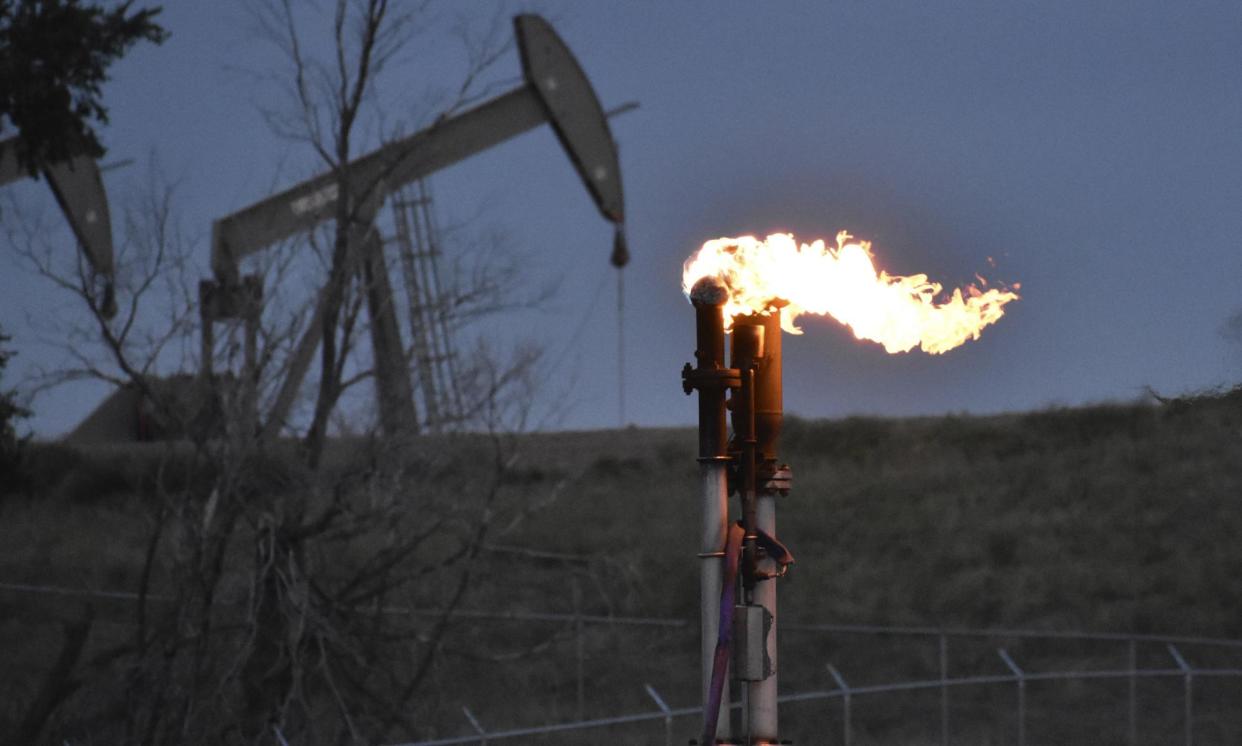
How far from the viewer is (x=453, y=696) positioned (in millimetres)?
29719

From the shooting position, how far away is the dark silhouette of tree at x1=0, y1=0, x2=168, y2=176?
21.8 metres

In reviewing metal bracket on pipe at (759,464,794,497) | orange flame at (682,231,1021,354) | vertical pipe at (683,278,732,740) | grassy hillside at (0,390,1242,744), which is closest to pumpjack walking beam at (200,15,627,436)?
grassy hillside at (0,390,1242,744)

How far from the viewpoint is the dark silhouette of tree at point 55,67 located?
21.8 metres

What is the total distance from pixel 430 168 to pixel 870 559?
13709mm

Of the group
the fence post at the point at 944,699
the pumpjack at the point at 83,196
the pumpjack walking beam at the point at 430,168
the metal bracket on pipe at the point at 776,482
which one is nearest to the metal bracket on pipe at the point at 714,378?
the metal bracket on pipe at the point at 776,482

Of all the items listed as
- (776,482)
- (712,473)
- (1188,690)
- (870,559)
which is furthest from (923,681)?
(712,473)

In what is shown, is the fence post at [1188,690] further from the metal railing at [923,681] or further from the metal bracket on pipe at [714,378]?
the metal bracket on pipe at [714,378]

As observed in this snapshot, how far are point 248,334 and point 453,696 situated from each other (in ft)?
29.6

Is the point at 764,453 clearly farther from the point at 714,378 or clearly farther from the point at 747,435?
the point at 714,378

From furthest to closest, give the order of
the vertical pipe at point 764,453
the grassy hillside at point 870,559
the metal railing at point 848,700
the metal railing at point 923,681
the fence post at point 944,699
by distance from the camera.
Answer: the grassy hillside at point 870,559
the fence post at point 944,699
the metal railing at point 923,681
the metal railing at point 848,700
the vertical pipe at point 764,453

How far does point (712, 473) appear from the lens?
823 centimetres

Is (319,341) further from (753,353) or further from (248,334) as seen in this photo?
(753,353)

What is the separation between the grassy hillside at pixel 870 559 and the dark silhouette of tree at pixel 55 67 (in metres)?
4.78

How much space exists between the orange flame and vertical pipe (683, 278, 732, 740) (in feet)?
0.92
